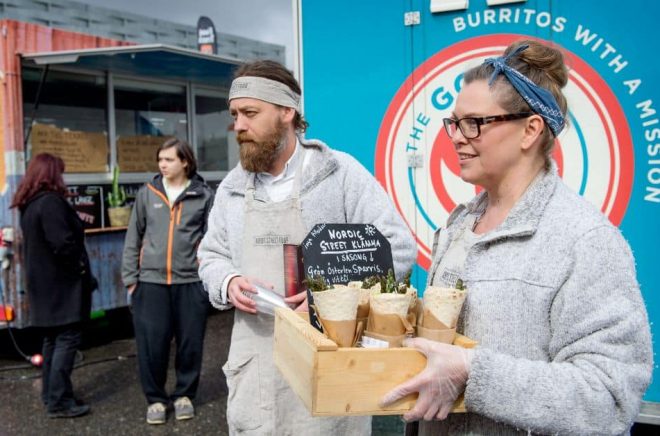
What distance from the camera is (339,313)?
154cm

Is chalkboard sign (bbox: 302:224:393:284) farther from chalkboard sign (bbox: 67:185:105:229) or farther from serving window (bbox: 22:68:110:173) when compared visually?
chalkboard sign (bbox: 67:185:105:229)

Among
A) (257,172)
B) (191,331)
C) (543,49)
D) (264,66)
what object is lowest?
(191,331)

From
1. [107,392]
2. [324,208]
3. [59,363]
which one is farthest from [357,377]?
[107,392]

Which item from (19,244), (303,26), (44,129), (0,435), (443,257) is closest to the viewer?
(443,257)

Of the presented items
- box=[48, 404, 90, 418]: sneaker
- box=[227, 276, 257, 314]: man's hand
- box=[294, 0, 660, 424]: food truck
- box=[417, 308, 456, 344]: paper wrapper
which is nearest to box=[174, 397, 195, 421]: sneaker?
box=[48, 404, 90, 418]: sneaker

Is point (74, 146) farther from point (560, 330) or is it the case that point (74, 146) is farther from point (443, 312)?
point (560, 330)

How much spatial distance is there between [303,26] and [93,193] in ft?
13.0

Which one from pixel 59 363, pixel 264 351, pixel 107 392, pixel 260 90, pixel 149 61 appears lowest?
pixel 107 392

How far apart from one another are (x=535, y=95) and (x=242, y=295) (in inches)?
54.0

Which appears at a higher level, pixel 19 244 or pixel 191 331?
pixel 19 244

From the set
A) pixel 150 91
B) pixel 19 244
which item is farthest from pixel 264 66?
pixel 150 91

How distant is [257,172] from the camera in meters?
2.60

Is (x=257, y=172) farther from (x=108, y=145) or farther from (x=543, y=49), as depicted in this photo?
(x=108, y=145)

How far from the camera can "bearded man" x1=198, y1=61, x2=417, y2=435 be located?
2.42m
